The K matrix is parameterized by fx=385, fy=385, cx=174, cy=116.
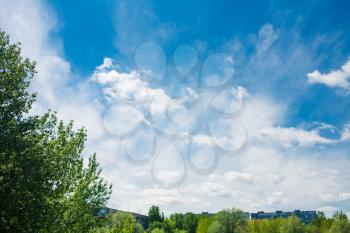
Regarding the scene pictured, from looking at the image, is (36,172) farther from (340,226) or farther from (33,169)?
(340,226)

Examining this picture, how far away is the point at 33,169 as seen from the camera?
19906 millimetres

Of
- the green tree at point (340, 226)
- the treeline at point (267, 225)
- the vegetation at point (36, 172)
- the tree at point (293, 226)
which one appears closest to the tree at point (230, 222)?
the treeline at point (267, 225)

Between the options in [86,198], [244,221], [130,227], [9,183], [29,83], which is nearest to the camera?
[9,183]

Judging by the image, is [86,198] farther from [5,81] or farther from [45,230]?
[5,81]

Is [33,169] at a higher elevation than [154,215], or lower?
lower

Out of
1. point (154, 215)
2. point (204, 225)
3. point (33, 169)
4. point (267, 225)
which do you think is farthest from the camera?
point (154, 215)

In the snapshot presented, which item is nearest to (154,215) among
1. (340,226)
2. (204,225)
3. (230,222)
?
(204,225)

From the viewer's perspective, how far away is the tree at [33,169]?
63.1 ft

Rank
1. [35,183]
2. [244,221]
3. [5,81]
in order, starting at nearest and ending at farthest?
[35,183], [5,81], [244,221]

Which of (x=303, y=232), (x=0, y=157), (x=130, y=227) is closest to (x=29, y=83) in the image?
(x=0, y=157)

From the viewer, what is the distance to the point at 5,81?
21547mm

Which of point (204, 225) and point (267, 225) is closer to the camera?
point (267, 225)

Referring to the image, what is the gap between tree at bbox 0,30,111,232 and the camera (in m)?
19.2

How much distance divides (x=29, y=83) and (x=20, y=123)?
2.88m
